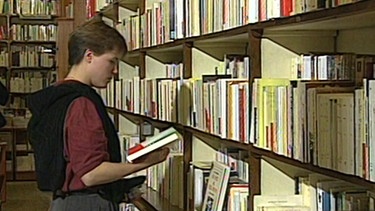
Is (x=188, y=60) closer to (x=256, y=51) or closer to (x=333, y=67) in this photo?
(x=256, y=51)

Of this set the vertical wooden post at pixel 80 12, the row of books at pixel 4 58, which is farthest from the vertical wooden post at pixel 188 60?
the row of books at pixel 4 58

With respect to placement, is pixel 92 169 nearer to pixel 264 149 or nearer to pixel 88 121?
pixel 88 121

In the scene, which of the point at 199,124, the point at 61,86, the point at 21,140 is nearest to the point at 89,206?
the point at 61,86

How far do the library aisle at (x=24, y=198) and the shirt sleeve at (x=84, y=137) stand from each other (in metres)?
4.43

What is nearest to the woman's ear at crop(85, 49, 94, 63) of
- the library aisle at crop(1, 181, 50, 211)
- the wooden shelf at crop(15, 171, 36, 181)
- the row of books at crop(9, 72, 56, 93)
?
the library aisle at crop(1, 181, 50, 211)

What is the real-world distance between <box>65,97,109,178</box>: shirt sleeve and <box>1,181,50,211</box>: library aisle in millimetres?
4429

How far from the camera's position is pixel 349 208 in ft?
5.63

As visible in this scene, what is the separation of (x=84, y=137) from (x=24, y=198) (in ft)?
17.1

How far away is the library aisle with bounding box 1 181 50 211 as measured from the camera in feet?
21.5

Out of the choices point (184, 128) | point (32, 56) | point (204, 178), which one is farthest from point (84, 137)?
point (32, 56)

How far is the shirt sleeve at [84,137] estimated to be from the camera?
2189 millimetres

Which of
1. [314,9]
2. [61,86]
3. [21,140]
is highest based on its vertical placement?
[314,9]

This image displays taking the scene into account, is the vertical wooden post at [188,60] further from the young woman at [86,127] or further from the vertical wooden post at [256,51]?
the vertical wooden post at [256,51]

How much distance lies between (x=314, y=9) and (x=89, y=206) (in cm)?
110
